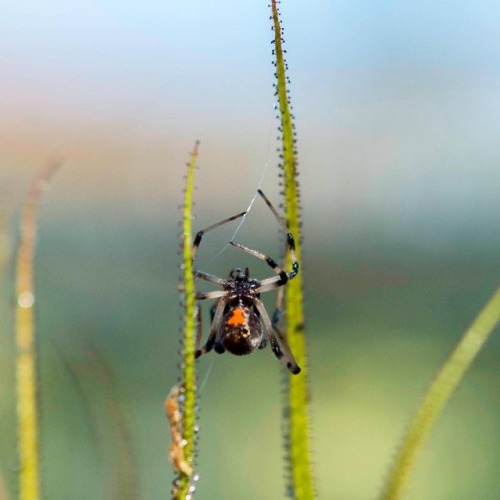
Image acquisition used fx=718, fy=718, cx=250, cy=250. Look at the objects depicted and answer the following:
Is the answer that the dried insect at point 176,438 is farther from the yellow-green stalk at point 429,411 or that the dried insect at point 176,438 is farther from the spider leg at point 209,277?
the spider leg at point 209,277

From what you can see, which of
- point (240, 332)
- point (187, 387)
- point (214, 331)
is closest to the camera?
point (187, 387)

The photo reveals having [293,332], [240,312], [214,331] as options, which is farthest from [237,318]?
[293,332]

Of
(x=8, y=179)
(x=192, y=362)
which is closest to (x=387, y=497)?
(x=192, y=362)

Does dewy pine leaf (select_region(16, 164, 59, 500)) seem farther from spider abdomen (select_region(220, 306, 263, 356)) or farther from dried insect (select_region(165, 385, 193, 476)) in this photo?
spider abdomen (select_region(220, 306, 263, 356))

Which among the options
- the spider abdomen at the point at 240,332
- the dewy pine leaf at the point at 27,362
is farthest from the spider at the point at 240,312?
the dewy pine leaf at the point at 27,362

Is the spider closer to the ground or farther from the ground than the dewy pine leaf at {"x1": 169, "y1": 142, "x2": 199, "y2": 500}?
closer to the ground

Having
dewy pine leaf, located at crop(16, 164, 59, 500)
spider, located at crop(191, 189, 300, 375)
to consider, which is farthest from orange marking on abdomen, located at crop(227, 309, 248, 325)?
dewy pine leaf, located at crop(16, 164, 59, 500)

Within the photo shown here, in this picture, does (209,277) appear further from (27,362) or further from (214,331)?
(27,362)
